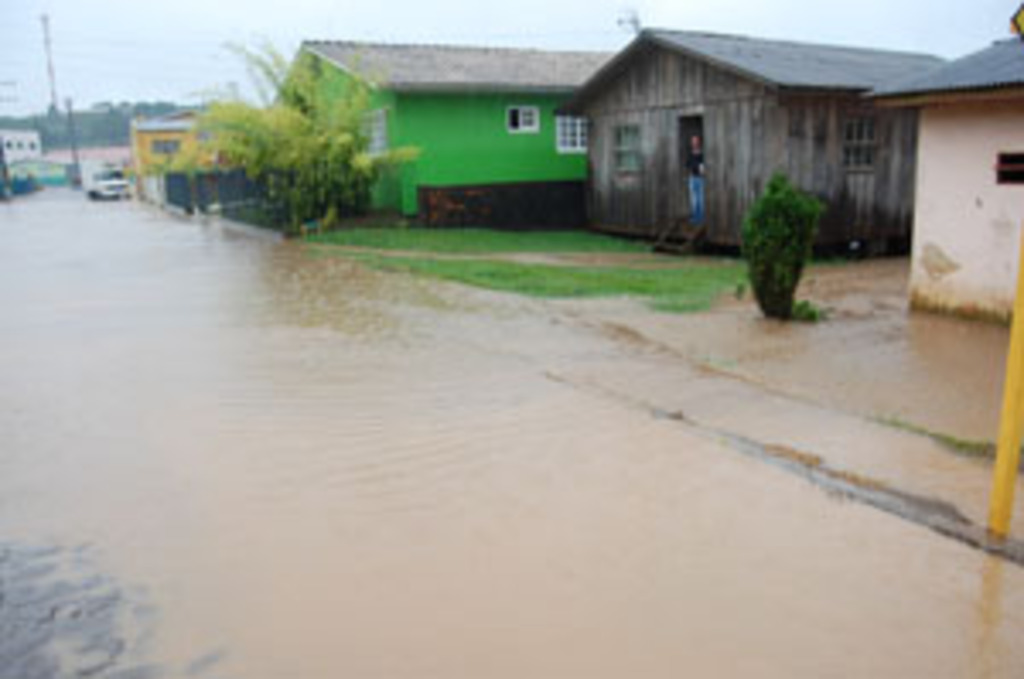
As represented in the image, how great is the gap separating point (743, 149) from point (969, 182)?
678cm

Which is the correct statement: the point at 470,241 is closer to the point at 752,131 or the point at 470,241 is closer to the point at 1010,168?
the point at 752,131

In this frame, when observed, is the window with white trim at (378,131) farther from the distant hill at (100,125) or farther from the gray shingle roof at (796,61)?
the distant hill at (100,125)

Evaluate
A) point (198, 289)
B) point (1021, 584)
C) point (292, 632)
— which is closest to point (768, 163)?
point (198, 289)

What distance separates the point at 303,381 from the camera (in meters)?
7.68

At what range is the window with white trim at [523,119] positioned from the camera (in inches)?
890

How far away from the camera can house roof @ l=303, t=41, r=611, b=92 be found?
20.6 meters

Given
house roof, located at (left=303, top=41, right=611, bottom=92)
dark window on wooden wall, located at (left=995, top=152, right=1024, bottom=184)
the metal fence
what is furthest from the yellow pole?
the metal fence

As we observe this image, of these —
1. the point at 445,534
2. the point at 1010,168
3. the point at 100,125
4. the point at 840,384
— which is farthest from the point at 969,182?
the point at 100,125

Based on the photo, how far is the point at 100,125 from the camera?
398ft

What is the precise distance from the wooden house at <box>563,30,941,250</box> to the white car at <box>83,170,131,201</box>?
132 feet

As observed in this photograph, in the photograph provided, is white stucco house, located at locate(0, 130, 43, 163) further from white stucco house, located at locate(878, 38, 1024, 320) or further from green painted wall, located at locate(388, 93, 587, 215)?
white stucco house, located at locate(878, 38, 1024, 320)

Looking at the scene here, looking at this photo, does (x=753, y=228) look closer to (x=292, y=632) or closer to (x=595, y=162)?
(x=292, y=632)

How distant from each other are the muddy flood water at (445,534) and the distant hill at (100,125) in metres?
120

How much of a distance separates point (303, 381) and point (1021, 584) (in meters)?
5.57
